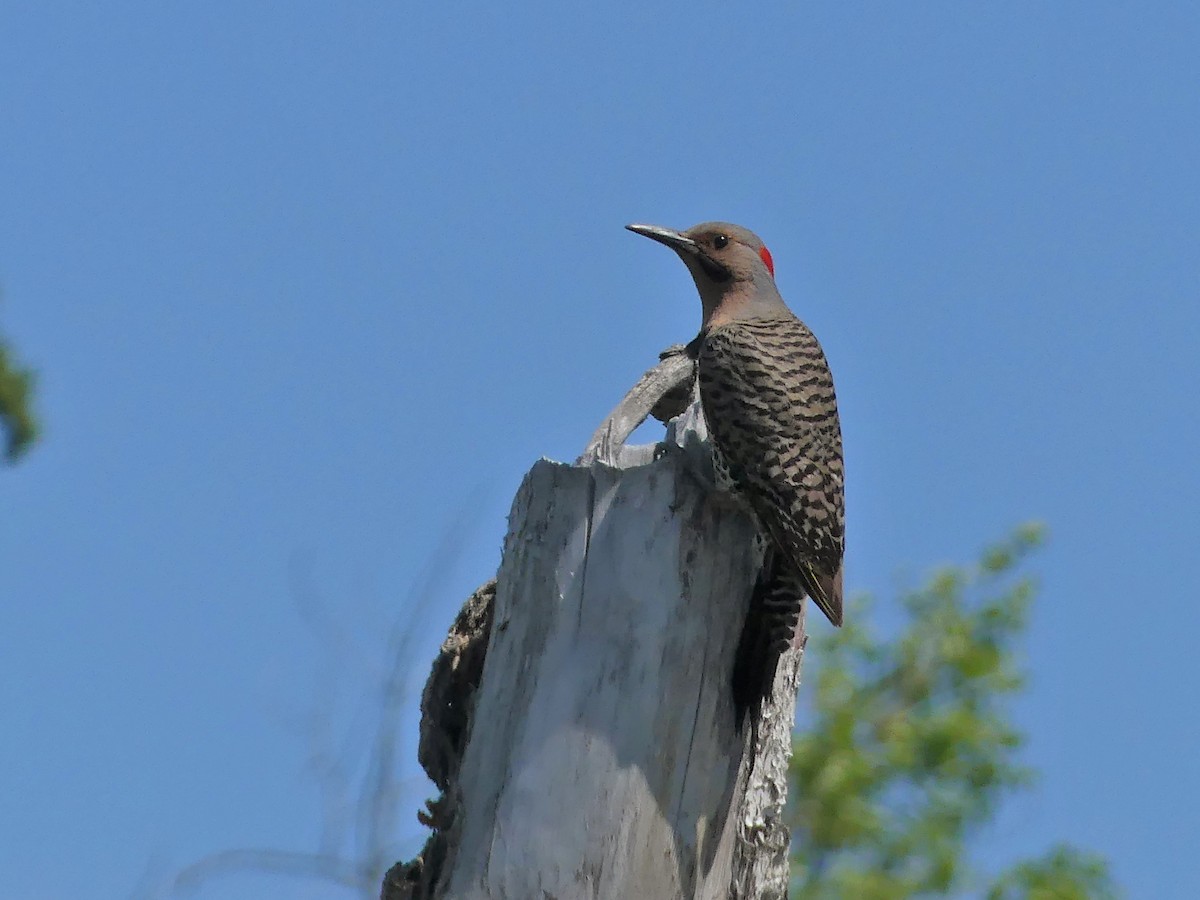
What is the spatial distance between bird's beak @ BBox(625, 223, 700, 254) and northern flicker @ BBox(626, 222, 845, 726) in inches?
2.6

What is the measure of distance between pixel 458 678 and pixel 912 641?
9947 mm

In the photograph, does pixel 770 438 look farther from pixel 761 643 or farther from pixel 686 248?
pixel 686 248

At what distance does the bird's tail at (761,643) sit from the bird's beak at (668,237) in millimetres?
2067

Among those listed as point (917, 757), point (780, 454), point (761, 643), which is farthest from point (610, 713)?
point (917, 757)

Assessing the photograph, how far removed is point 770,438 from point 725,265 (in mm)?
1382

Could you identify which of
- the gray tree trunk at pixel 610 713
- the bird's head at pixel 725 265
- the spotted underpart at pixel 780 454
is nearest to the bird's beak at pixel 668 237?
the bird's head at pixel 725 265

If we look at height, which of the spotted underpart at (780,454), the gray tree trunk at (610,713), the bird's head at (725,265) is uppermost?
the bird's head at (725,265)

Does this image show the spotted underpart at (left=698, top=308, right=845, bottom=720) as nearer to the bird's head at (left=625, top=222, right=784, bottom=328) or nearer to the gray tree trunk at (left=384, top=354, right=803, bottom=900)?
the gray tree trunk at (left=384, top=354, right=803, bottom=900)

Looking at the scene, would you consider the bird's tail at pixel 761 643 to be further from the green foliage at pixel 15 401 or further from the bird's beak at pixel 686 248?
the green foliage at pixel 15 401

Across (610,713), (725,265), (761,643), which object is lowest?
(610,713)

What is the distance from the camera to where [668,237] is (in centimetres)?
633

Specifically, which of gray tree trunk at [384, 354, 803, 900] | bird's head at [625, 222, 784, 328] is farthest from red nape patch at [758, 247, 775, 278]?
gray tree trunk at [384, 354, 803, 900]

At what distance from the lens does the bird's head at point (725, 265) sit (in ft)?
20.1

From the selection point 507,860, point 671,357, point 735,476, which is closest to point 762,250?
point 671,357
